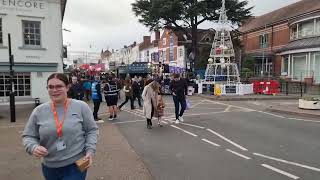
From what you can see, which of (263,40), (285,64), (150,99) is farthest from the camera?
(263,40)

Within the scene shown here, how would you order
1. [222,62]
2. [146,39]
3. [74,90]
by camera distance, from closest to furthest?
[74,90], [222,62], [146,39]

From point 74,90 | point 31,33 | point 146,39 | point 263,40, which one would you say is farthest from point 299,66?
point 146,39

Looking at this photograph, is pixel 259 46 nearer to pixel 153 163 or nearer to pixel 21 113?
pixel 21 113

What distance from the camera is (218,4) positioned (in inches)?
1485

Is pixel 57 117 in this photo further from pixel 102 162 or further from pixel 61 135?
pixel 102 162

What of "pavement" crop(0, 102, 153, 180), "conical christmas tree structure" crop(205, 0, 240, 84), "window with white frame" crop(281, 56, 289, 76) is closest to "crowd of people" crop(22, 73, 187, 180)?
"pavement" crop(0, 102, 153, 180)

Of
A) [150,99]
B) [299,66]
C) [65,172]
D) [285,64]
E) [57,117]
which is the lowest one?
[65,172]

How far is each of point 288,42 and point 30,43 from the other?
1160 inches

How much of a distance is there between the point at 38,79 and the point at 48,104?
54.6 ft

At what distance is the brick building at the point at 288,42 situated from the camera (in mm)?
33062

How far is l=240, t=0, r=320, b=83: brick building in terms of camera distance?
3306 centimetres

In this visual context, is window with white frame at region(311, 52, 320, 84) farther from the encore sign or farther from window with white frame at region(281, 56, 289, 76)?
the encore sign

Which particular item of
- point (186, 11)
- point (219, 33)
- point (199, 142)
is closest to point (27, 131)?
point (199, 142)

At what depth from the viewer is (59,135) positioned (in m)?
3.23
